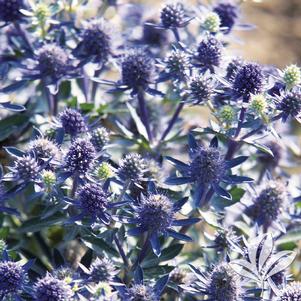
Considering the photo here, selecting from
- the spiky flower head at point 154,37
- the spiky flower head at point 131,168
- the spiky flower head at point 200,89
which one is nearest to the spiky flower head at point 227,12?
the spiky flower head at point 154,37

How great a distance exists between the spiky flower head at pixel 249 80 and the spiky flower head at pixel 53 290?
0.96 m

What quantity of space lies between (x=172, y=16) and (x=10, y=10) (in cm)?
75

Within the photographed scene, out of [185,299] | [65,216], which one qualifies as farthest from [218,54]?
[185,299]

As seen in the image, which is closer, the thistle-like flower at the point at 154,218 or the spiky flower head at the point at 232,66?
the thistle-like flower at the point at 154,218

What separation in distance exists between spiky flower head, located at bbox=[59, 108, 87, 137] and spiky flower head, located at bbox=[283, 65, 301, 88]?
31.2 inches

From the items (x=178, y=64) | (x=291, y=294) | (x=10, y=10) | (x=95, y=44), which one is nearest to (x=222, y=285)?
(x=291, y=294)

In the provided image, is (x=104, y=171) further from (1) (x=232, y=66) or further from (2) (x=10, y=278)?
(1) (x=232, y=66)

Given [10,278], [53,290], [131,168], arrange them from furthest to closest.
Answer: [131,168], [10,278], [53,290]

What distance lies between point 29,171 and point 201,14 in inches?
48.7

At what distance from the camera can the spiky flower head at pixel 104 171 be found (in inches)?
90.9

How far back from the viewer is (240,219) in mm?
3158

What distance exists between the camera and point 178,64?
2617mm

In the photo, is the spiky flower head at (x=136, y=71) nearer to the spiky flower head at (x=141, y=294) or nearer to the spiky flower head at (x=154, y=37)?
the spiky flower head at (x=154, y=37)

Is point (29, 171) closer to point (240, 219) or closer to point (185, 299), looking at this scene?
point (185, 299)
